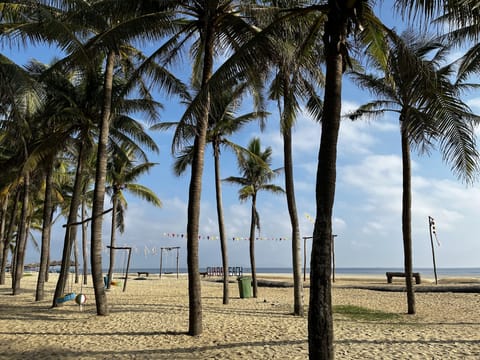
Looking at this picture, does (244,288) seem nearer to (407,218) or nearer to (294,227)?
(294,227)

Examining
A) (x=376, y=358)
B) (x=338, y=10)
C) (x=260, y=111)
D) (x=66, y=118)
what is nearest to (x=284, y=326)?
Result: (x=376, y=358)

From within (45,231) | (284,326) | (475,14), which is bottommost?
(284,326)

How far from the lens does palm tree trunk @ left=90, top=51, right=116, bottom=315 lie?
38.2 ft

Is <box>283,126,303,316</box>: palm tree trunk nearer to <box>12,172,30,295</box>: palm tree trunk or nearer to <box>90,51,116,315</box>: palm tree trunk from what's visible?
<box>90,51,116,315</box>: palm tree trunk

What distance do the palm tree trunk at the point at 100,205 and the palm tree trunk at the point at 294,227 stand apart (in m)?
5.40

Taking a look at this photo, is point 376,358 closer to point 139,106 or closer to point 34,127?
point 139,106

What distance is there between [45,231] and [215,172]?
273 inches

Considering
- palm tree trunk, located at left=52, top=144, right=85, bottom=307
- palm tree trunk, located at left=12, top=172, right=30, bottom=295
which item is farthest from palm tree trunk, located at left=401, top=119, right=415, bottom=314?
palm tree trunk, located at left=12, top=172, right=30, bottom=295

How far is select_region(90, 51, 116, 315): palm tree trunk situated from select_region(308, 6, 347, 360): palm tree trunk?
26.1 feet

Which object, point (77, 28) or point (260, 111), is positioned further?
point (260, 111)

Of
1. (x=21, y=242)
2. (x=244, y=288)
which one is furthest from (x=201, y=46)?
(x=21, y=242)

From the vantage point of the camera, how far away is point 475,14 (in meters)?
5.50

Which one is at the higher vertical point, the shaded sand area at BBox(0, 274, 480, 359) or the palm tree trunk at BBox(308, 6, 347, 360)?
the palm tree trunk at BBox(308, 6, 347, 360)

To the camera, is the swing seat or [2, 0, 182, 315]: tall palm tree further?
Answer: the swing seat
